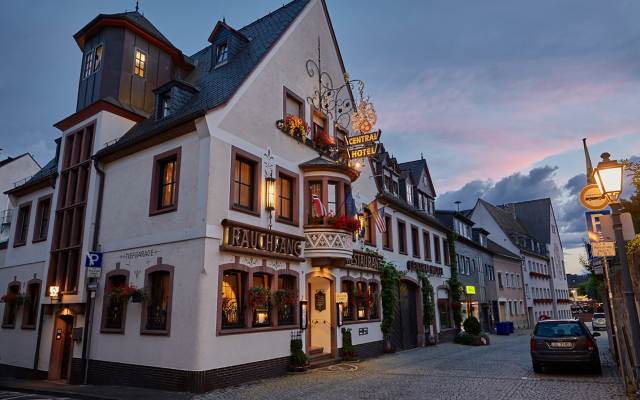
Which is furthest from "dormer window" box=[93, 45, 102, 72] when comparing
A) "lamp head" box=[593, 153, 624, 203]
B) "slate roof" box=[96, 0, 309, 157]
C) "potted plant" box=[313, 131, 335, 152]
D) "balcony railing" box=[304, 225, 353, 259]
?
"lamp head" box=[593, 153, 624, 203]

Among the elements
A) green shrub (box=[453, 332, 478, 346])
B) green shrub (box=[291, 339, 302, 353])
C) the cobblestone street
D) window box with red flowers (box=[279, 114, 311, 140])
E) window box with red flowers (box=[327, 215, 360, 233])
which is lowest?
the cobblestone street

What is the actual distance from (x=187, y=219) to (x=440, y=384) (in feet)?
27.5

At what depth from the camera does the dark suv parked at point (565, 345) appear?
1252 centimetres

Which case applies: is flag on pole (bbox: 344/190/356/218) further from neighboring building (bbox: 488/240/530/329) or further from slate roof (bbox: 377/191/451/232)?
neighboring building (bbox: 488/240/530/329)

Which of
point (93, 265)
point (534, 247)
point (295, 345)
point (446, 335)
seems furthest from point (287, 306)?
point (534, 247)

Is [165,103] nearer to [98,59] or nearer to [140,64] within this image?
[140,64]

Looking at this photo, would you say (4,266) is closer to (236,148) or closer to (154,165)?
(154,165)

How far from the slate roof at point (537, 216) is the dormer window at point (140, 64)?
189 feet

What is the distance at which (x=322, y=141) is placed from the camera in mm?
18500

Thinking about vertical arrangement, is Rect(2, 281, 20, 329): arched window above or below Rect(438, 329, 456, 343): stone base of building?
above

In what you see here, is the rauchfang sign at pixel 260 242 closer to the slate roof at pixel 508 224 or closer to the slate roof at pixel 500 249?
the slate roof at pixel 500 249

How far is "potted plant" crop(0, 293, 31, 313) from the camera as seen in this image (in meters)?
18.5

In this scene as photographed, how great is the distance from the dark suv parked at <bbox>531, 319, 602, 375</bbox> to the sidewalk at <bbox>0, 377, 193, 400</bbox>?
975 centimetres

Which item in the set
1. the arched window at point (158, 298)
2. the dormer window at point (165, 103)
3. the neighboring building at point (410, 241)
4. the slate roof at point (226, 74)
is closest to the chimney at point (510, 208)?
the neighboring building at point (410, 241)
